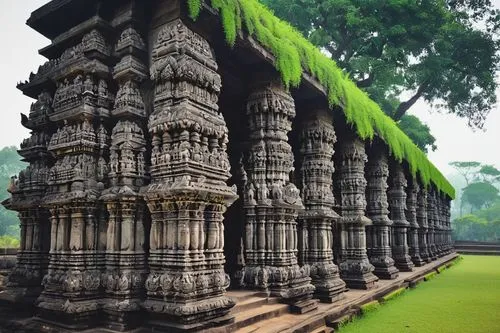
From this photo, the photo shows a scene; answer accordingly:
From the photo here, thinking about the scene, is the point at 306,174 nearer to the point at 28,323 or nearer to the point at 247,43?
the point at 247,43

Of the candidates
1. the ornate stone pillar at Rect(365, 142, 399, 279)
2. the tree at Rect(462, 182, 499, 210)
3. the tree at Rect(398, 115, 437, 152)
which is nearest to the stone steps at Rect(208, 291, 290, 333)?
the ornate stone pillar at Rect(365, 142, 399, 279)

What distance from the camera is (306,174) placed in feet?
28.1

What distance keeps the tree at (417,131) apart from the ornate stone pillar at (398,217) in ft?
47.5

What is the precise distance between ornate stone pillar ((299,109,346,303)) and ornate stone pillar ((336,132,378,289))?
57.7 inches

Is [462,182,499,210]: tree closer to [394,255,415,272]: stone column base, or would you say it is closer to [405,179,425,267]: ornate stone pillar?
[405,179,425,267]: ornate stone pillar

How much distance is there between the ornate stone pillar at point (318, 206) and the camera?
8055 mm

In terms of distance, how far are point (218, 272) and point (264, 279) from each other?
5.60ft

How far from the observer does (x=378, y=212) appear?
12422 mm

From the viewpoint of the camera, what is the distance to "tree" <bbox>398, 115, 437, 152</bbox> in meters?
27.9

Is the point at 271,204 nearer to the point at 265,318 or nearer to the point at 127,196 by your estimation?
Answer: the point at 265,318

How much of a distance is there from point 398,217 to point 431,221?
8352 mm

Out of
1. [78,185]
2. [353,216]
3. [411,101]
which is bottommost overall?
[353,216]

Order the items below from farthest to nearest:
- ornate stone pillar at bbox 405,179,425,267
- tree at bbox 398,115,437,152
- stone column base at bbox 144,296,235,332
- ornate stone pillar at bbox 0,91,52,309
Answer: tree at bbox 398,115,437,152 < ornate stone pillar at bbox 405,179,425,267 < ornate stone pillar at bbox 0,91,52,309 < stone column base at bbox 144,296,235,332

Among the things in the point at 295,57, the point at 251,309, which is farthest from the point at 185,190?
the point at 295,57
